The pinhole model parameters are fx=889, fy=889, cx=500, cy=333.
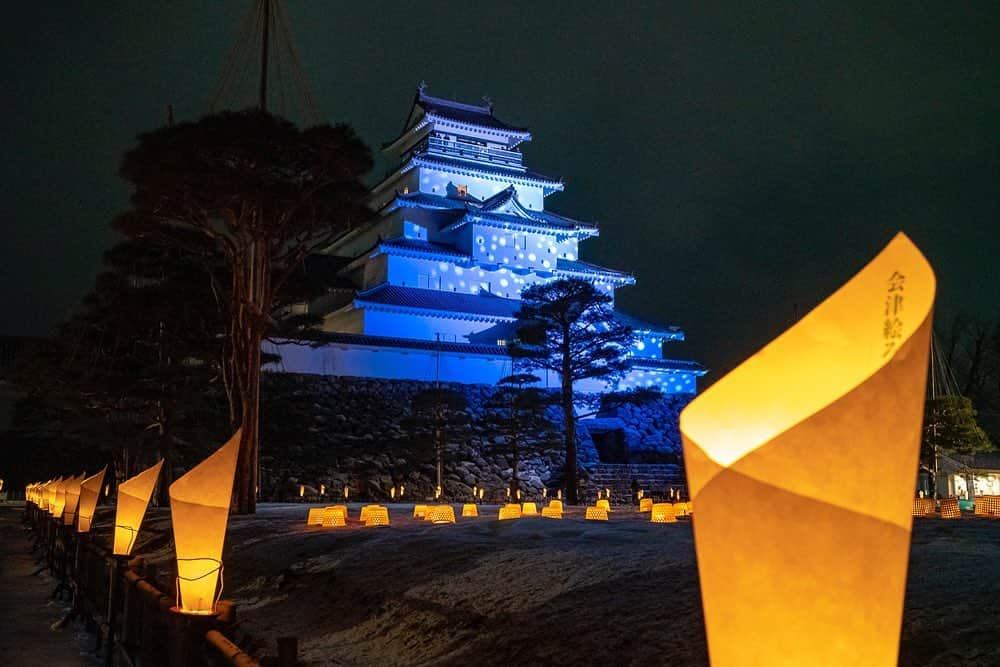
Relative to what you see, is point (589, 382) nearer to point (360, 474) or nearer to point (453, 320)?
point (453, 320)

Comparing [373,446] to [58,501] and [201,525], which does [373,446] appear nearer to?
[58,501]

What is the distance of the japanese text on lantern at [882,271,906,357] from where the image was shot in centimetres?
189

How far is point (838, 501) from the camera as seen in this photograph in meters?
1.90

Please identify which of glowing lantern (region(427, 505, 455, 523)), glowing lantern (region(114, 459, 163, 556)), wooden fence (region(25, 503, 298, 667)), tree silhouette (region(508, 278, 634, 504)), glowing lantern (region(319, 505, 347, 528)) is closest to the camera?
wooden fence (region(25, 503, 298, 667))

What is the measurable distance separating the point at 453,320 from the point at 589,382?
21.6 ft

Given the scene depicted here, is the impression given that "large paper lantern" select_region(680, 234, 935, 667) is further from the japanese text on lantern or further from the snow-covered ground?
the snow-covered ground

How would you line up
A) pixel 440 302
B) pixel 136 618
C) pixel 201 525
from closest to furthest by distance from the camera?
→ pixel 201 525
pixel 136 618
pixel 440 302

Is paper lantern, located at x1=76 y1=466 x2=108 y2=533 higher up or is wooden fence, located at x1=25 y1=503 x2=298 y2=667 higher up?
paper lantern, located at x1=76 y1=466 x2=108 y2=533

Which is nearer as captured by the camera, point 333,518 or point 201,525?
point 201,525

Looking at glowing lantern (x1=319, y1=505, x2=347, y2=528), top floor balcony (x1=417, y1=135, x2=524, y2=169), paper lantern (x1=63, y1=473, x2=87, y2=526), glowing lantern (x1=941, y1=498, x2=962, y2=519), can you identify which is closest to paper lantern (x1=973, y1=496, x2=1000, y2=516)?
glowing lantern (x1=941, y1=498, x2=962, y2=519)

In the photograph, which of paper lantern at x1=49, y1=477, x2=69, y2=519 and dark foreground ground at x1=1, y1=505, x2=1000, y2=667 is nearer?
dark foreground ground at x1=1, y1=505, x2=1000, y2=667

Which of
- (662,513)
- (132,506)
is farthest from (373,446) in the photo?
(132,506)

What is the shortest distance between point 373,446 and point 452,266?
1211 cm

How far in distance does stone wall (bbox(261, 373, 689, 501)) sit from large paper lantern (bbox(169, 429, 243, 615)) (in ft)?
65.8
